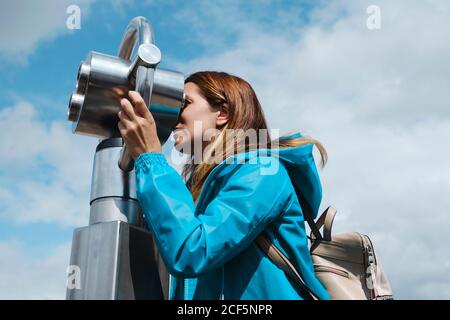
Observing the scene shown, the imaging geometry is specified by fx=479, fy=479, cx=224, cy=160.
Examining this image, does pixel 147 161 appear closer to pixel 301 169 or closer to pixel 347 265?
pixel 301 169

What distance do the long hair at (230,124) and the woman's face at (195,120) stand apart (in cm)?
3

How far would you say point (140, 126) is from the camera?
1.45 m

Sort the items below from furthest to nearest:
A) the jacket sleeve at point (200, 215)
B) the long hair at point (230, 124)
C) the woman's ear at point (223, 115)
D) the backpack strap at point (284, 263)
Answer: the woman's ear at point (223, 115) → the long hair at point (230, 124) → the backpack strap at point (284, 263) → the jacket sleeve at point (200, 215)

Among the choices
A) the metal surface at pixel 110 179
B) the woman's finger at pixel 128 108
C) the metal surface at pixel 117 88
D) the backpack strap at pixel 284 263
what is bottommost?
the backpack strap at pixel 284 263

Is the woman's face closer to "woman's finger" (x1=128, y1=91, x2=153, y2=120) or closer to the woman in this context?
the woman

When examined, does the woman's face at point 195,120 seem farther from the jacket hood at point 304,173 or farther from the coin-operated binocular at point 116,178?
the jacket hood at point 304,173

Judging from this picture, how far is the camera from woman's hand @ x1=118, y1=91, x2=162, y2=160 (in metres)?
1.45

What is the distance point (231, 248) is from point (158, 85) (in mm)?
549

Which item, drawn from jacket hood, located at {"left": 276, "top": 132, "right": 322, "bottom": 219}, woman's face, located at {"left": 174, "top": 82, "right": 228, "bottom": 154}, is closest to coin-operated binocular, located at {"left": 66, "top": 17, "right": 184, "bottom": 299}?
woman's face, located at {"left": 174, "top": 82, "right": 228, "bottom": 154}

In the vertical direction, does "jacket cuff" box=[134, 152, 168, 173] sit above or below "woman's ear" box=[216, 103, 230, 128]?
below

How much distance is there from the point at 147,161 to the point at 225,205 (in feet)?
0.88

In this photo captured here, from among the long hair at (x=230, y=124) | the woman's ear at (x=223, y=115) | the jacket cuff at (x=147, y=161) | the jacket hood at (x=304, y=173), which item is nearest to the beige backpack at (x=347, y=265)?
the jacket hood at (x=304, y=173)

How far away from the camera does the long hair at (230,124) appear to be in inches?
66.6

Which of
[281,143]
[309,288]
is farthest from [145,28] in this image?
[309,288]
